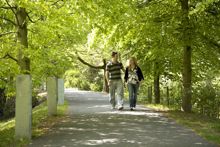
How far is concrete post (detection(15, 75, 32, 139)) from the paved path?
1.22 feet

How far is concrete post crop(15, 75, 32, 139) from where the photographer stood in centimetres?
911

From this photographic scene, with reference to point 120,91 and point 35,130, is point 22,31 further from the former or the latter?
point 120,91

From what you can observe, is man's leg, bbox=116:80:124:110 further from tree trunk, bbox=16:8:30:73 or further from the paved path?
tree trunk, bbox=16:8:30:73

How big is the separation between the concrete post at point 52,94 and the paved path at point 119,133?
3.27 feet

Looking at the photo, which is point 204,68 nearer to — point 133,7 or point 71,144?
point 133,7

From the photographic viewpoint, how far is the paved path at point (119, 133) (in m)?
8.66

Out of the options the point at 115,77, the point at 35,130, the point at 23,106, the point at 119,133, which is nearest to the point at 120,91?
the point at 115,77

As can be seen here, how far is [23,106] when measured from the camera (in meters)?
9.16

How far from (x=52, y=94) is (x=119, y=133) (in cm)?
456

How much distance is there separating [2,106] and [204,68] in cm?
1226

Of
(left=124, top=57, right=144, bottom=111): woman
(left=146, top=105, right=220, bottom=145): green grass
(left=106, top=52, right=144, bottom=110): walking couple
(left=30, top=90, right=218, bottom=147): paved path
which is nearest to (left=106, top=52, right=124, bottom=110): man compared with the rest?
(left=106, top=52, right=144, bottom=110): walking couple

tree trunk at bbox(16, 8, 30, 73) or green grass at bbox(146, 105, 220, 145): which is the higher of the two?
tree trunk at bbox(16, 8, 30, 73)

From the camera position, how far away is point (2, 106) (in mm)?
25719

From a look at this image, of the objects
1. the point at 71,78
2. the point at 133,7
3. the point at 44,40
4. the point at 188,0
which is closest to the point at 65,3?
the point at 44,40
